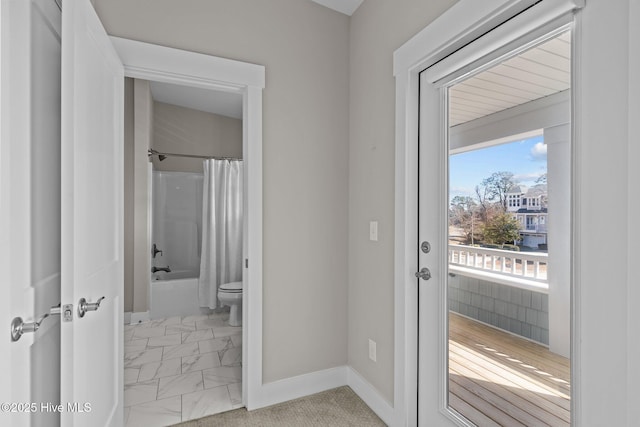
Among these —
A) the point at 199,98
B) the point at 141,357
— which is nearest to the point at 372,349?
the point at 141,357

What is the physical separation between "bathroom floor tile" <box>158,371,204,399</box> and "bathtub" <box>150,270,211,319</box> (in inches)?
58.5

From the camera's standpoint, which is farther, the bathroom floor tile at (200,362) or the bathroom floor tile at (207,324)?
the bathroom floor tile at (207,324)

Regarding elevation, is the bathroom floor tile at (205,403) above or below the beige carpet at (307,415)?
above

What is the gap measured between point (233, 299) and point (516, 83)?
3.10 meters

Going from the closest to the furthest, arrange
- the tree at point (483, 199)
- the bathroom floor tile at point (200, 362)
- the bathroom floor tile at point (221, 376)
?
the tree at point (483, 199), the bathroom floor tile at point (221, 376), the bathroom floor tile at point (200, 362)

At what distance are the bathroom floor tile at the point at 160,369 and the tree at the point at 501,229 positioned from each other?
7.74 feet

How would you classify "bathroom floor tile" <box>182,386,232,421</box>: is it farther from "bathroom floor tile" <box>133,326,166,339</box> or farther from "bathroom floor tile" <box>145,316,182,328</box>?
"bathroom floor tile" <box>145,316,182,328</box>

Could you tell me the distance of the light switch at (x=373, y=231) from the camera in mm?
2105

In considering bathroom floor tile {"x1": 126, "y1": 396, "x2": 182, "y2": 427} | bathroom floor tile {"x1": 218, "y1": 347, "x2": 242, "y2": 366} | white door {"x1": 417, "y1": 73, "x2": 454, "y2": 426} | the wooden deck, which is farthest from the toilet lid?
the wooden deck

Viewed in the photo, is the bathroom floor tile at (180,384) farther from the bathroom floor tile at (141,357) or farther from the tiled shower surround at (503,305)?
the tiled shower surround at (503,305)

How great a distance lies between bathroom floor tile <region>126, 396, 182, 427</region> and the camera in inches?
76.4

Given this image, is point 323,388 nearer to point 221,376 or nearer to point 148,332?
point 221,376

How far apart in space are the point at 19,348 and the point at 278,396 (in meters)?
1.53

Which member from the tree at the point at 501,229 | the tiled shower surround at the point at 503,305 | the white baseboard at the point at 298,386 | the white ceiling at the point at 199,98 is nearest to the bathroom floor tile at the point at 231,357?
the white baseboard at the point at 298,386
